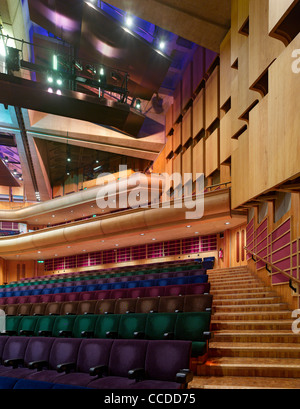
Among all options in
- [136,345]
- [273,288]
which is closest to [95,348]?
[136,345]

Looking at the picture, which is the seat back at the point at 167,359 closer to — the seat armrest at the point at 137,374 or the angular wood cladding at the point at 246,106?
the seat armrest at the point at 137,374

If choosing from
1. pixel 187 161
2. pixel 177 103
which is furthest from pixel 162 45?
pixel 187 161

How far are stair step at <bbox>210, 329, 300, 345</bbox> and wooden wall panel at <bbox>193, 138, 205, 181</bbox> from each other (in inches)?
186

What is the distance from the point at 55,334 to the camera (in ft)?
10.2

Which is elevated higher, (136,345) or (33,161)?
(33,161)

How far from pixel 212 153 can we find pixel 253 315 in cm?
402

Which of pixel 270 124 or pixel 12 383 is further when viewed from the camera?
pixel 270 124

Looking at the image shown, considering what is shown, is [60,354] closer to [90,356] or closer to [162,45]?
[90,356]

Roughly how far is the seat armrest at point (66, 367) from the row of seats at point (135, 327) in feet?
1.40

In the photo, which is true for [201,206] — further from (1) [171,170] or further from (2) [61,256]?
(2) [61,256]

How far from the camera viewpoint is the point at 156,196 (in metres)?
9.49

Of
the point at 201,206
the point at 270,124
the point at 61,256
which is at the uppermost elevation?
the point at 270,124
